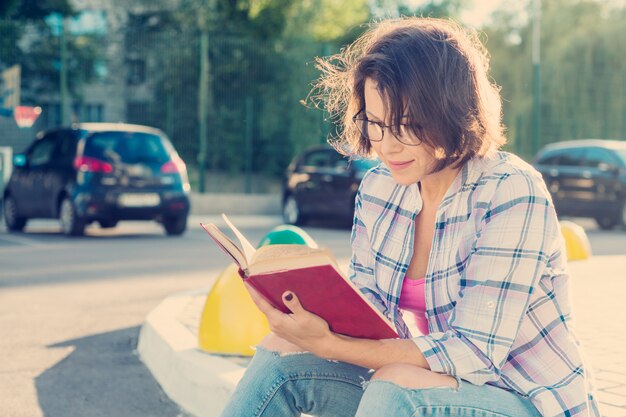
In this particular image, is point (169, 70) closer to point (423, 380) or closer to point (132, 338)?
point (132, 338)

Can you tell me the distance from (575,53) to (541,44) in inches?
197

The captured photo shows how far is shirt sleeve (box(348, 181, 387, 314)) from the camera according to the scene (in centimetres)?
277

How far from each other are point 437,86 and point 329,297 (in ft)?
1.88

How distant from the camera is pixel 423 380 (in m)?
2.31

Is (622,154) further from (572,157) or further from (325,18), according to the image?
(325,18)

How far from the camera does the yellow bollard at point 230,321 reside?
501 cm

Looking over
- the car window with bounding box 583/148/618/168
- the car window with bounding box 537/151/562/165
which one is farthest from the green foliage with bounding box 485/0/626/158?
the car window with bounding box 583/148/618/168

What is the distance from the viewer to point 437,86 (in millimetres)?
2410

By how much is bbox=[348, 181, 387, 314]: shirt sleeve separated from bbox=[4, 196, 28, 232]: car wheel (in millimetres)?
12800

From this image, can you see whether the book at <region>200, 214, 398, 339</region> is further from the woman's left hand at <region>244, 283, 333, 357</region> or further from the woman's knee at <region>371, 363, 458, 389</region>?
the woman's knee at <region>371, 363, 458, 389</region>

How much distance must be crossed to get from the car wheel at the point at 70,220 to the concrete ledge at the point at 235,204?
19.1 ft

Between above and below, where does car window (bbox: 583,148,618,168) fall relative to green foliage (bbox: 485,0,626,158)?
below

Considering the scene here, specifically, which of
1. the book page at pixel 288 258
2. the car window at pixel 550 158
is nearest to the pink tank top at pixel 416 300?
the book page at pixel 288 258

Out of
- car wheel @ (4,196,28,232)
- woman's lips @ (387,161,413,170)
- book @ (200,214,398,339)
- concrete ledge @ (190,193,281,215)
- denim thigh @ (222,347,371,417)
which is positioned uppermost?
woman's lips @ (387,161,413,170)
